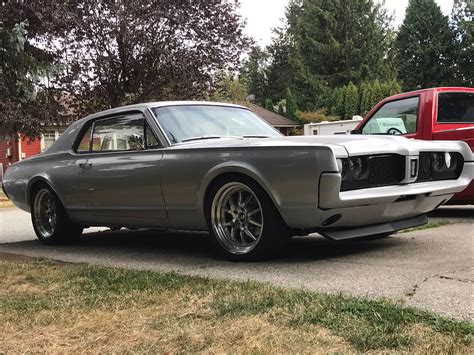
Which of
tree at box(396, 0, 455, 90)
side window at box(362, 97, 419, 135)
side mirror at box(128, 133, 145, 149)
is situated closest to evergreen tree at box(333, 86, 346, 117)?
tree at box(396, 0, 455, 90)

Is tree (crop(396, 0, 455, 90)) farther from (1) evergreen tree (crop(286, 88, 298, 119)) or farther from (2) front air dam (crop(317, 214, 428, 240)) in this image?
(2) front air dam (crop(317, 214, 428, 240))

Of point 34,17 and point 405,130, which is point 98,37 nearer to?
point 34,17

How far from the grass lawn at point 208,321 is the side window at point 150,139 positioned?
1.62m

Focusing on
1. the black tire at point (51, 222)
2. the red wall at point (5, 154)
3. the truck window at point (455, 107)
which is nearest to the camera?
the black tire at point (51, 222)

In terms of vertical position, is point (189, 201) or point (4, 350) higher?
point (189, 201)

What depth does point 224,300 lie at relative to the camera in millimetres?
3467

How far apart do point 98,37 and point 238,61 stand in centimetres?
470

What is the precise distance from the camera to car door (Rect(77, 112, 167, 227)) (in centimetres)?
534

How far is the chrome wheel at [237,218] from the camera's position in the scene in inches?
187

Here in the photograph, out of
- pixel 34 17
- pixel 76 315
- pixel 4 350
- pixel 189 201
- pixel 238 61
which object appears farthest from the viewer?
pixel 238 61

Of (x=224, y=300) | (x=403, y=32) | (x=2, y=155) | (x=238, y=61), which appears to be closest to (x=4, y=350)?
(x=224, y=300)

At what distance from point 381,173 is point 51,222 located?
3.93 m

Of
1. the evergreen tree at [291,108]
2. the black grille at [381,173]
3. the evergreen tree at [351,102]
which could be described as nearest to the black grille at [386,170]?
the black grille at [381,173]

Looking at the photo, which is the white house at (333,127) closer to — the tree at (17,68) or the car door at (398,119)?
the car door at (398,119)
